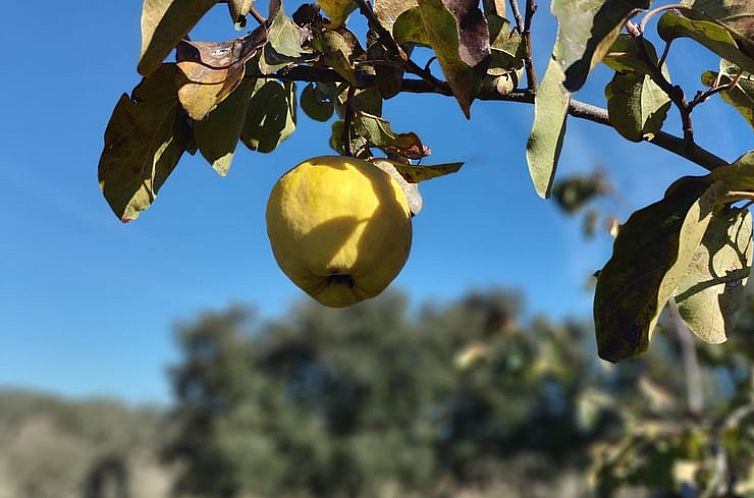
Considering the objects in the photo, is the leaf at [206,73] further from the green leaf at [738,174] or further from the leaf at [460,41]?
the green leaf at [738,174]

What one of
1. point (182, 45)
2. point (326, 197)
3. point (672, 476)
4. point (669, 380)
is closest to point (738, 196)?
point (326, 197)

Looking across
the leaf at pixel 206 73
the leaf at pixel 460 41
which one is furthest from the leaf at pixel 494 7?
the leaf at pixel 206 73

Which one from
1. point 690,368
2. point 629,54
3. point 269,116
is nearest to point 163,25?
point 269,116

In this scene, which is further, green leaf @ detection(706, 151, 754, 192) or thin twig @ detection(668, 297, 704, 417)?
thin twig @ detection(668, 297, 704, 417)

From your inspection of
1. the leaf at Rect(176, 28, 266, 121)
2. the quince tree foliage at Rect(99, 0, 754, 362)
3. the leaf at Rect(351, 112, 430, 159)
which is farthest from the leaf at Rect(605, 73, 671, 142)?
the leaf at Rect(176, 28, 266, 121)

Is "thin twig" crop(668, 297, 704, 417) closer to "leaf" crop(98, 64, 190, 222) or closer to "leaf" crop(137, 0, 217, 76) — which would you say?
"leaf" crop(98, 64, 190, 222)
